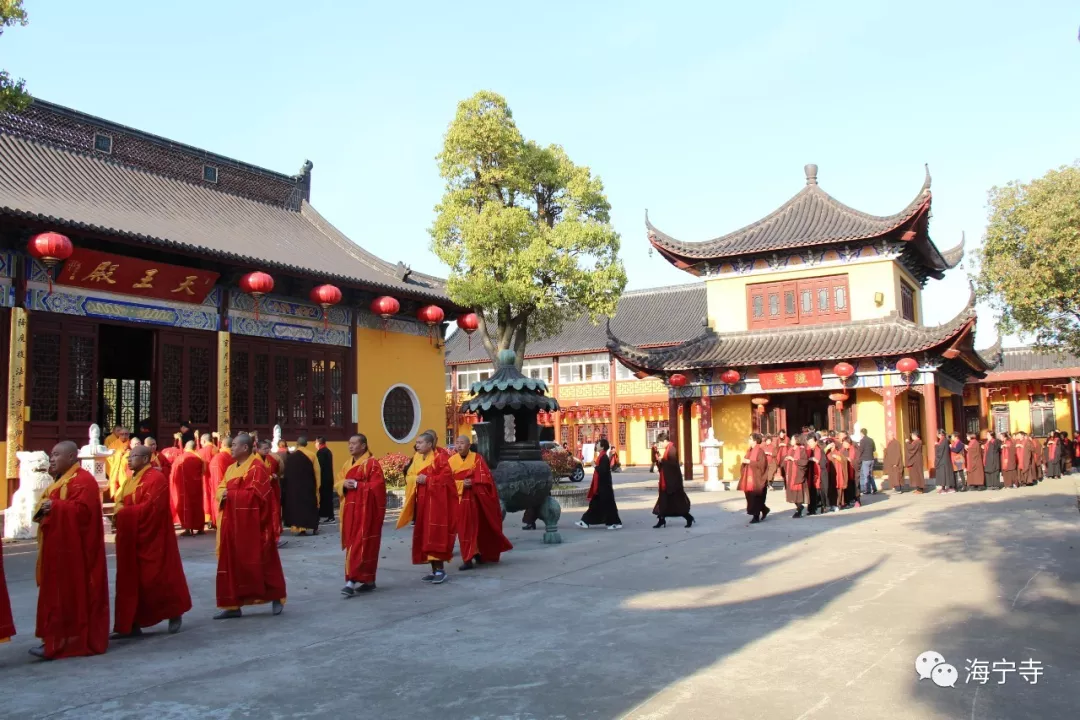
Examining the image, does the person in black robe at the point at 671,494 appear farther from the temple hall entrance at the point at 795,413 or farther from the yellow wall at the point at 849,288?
the yellow wall at the point at 849,288

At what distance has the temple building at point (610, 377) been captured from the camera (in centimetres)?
3722

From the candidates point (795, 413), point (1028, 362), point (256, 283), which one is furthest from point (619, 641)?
point (1028, 362)

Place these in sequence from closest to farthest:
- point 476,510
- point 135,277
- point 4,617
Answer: point 4,617 → point 476,510 → point 135,277

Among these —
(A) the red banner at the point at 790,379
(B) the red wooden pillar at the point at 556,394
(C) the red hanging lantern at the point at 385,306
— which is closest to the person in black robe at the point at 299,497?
(C) the red hanging lantern at the point at 385,306

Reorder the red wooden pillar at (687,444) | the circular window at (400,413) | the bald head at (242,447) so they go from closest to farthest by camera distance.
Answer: the bald head at (242,447)
the circular window at (400,413)
the red wooden pillar at (687,444)

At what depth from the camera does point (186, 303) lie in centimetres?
1505

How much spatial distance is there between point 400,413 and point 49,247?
Result: 8637 mm

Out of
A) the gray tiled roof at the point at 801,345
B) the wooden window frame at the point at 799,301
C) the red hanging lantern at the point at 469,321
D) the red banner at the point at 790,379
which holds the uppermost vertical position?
the wooden window frame at the point at 799,301

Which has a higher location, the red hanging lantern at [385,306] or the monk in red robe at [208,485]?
the red hanging lantern at [385,306]

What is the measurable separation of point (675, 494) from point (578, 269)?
7.33m

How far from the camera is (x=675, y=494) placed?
12844 millimetres

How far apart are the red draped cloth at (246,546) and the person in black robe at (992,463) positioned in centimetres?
1730

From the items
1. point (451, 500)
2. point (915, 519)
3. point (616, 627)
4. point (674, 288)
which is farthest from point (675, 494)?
point (674, 288)

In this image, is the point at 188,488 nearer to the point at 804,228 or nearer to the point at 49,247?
Answer: the point at 49,247
